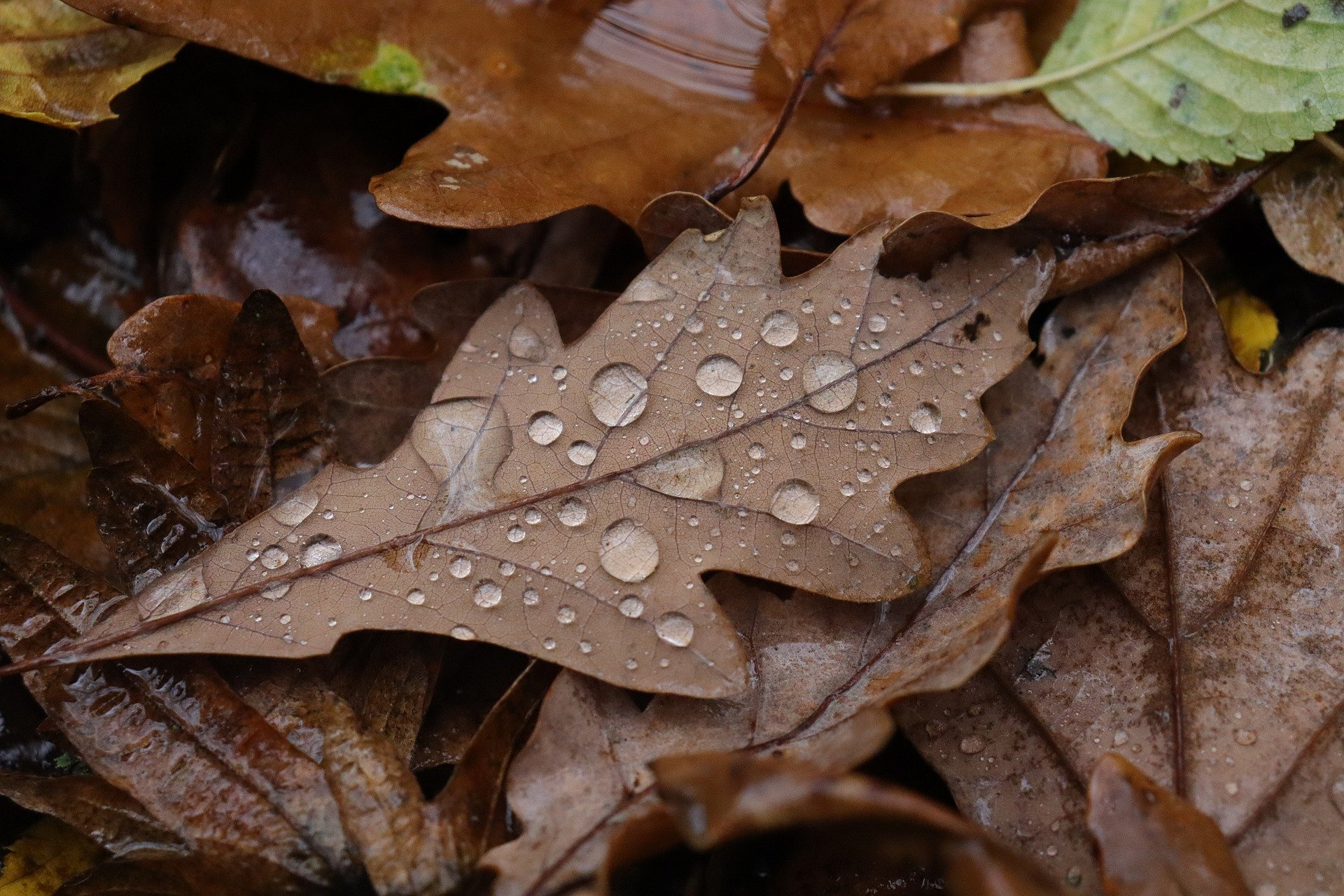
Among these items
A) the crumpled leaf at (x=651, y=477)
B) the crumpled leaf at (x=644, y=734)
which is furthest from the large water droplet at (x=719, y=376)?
the crumpled leaf at (x=644, y=734)

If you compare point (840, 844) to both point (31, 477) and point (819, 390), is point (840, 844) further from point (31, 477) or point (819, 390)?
point (31, 477)

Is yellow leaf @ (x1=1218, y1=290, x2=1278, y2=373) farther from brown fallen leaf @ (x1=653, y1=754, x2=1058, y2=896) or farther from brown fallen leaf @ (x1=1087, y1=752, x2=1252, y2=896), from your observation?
brown fallen leaf @ (x1=653, y1=754, x2=1058, y2=896)

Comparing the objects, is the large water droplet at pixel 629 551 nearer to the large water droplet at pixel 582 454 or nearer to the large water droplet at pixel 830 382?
the large water droplet at pixel 582 454

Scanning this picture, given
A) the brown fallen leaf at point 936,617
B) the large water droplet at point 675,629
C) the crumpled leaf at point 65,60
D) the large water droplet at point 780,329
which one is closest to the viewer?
the brown fallen leaf at point 936,617

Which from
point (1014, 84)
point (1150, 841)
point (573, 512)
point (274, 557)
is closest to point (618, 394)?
point (573, 512)

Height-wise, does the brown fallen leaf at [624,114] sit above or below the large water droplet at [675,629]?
above

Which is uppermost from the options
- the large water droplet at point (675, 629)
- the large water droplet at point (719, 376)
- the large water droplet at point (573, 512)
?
the large water droplet at point (719, 376)

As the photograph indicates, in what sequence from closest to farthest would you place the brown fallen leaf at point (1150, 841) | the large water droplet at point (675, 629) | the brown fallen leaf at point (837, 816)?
the brown fallen leaf at point (837, 816), the brown fallen leaf at point (1150, 841), the large water droplet at point (675, 629)
